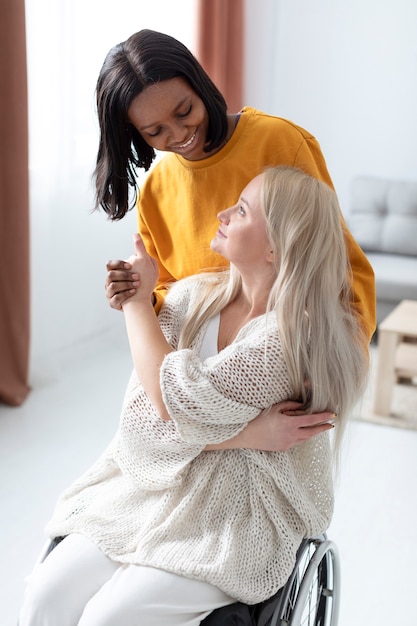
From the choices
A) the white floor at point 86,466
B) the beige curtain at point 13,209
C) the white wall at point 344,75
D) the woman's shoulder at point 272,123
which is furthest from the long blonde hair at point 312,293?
the white wall at point 344,75

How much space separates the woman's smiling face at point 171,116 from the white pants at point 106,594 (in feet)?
2.29

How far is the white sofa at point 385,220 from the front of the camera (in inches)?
172

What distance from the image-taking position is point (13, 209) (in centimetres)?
290

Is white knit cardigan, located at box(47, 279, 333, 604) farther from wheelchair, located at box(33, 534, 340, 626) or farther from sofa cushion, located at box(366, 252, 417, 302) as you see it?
A: sofa cushion, located at box(366, 252, 417, 302)

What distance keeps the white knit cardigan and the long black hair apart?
356 millimetres

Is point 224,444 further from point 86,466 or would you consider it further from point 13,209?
point 13,209

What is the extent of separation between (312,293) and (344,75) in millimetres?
3808

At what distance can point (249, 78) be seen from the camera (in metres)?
4.82

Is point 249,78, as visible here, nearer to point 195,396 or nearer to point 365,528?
point 365,528

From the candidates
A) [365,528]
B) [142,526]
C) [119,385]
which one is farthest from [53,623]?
[119,385]

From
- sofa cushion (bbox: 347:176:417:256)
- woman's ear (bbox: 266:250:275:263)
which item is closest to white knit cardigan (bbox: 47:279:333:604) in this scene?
woman's ear (bbox: 266:250:275:263)

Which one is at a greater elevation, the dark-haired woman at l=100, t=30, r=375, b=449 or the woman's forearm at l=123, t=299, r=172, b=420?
the dark-haired woman at l=100, t=30, r=375, b=449

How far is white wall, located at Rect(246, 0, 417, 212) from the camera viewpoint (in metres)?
4.67

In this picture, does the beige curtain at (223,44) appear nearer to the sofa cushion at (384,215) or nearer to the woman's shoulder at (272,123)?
the sofa cushion at (384,215)
